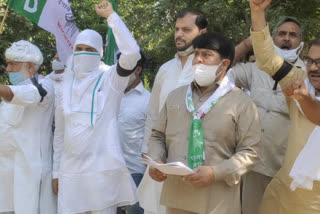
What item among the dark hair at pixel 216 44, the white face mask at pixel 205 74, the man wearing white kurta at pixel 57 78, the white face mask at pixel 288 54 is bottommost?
the man wearing white kurta at pixel 57 78

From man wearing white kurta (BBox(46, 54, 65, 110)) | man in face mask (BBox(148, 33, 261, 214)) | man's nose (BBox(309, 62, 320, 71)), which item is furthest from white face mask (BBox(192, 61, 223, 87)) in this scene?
man wearing white kurta (BBox(46, 54, 65, 110))

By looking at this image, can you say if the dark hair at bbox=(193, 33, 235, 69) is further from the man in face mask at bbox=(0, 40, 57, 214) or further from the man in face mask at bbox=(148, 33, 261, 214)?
the man in face mask at bbox=(0, 40, 57, 214)

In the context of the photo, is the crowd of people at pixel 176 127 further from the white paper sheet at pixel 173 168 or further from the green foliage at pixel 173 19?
the green foliage at pixel 173 19

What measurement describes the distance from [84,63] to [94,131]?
0.60 metres

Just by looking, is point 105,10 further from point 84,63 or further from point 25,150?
point 25,150

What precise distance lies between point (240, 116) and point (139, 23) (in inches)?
339

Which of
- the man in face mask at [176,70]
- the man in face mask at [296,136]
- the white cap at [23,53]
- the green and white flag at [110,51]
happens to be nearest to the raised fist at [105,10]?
the man in face mask at [176,70]

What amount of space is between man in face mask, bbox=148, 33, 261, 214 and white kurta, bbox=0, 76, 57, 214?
1490mm

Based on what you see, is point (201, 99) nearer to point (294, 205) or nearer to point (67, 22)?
point (294, 205)

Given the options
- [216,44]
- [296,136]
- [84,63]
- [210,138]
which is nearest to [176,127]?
[210,138]

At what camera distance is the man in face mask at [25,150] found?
15.5 ft

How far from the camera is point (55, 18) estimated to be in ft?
18.9

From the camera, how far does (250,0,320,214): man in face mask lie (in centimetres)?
340

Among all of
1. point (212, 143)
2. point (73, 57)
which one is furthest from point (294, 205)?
point (73, 57)
